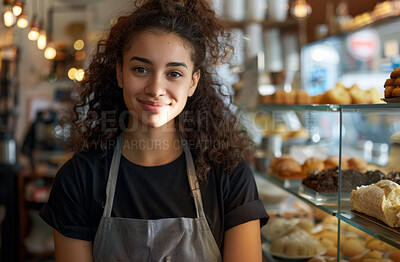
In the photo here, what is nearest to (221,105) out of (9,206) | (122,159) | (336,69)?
(122,159)

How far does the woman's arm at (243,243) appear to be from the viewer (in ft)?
4.73

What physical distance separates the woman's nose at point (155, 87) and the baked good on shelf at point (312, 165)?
91 cm

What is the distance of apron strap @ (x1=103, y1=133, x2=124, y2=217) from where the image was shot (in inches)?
58.1

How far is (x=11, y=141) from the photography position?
442 centimetres

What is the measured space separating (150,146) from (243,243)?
47cm

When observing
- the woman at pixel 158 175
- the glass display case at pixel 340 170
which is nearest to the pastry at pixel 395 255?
the glass display case at pixel 340 170

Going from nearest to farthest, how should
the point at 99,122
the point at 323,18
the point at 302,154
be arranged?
the point at 99,122
the point at 302,154
the point at 323,18

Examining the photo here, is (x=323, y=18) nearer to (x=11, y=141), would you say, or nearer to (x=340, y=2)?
(x=340, y=2)

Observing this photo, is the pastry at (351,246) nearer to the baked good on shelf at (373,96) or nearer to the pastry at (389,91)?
the baked good on shelf at (373,96)

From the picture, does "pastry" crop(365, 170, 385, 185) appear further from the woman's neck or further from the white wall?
the white wall

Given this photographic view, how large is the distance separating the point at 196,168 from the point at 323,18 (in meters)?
3.76

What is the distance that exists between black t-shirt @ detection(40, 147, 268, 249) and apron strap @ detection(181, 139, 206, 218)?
0.06ft

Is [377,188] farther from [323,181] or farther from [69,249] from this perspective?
[69,249]

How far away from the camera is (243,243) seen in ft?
4.75
